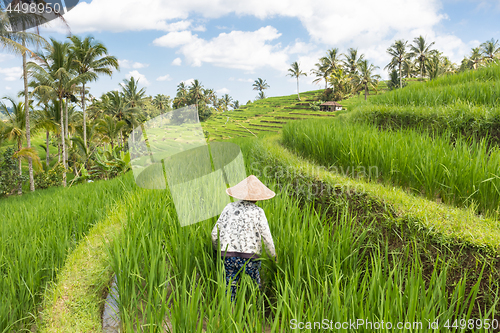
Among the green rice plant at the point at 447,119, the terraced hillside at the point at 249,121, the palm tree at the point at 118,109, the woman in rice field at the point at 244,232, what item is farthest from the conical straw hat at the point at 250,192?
the palm tree at the point at 118,109

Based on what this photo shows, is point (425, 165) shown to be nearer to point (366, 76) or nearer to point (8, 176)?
point (8, 176)

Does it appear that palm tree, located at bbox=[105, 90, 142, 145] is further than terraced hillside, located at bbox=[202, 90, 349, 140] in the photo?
Yes

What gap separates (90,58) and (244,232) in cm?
2757

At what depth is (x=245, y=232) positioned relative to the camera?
1888 millimetres

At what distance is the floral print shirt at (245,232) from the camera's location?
1.89 m

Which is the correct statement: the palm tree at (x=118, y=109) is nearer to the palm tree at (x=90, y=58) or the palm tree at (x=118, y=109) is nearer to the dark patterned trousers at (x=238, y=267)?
the palm tree at (x=90, y=58)

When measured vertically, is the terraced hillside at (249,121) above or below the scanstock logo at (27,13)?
below

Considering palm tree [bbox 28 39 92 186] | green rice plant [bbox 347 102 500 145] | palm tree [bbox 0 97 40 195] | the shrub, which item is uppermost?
palm tree [bbox 28 39 92 186]

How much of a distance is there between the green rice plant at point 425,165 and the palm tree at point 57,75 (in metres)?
21.6

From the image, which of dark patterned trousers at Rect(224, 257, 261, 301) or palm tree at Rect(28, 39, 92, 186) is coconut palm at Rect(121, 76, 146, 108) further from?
dark patterned trousers at Rect(224, 257, 261, 301)

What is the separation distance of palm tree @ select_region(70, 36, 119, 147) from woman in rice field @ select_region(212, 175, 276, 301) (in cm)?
2531

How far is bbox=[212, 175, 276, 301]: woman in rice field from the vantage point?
1886 millimetres

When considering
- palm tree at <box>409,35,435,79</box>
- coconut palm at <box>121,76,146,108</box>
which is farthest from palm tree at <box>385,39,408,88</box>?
coconut palm at <box>121,76,146,108</box>

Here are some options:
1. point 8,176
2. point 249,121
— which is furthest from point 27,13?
point 249,121
